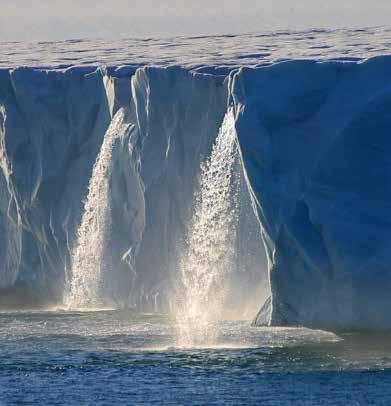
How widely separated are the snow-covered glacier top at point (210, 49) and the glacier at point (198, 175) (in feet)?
1.54

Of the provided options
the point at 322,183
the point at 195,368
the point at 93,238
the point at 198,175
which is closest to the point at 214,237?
the point at 198,175

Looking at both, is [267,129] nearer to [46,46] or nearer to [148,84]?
[148,84]

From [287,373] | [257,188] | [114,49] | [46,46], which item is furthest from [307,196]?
[46,46]

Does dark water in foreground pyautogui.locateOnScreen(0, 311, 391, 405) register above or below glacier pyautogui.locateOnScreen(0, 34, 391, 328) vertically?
below

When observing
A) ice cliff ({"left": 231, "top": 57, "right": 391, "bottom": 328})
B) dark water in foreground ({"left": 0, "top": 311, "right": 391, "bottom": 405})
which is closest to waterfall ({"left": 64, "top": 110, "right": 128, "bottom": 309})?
dark water in foreground ({"left": 0, "top": 311, "right": 391, "bottom": 405})

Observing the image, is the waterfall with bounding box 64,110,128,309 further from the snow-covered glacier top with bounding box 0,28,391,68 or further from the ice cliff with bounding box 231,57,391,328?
the ice cliff with bounding box 231,57,391,328

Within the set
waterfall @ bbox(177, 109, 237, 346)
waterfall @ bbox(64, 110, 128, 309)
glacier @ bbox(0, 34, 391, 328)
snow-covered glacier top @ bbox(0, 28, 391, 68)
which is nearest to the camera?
glacier @ bbox(0, 34, 391, 328)

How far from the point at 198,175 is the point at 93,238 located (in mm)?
3092

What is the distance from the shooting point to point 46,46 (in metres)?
37.7

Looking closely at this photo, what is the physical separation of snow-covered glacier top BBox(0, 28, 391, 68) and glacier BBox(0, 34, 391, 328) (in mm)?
468

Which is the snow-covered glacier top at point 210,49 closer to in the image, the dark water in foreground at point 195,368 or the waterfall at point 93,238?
the waterfall at point 93,238

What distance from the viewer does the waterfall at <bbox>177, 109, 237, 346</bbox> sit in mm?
28188

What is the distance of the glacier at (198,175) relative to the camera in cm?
2483

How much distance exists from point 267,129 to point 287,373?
127 inches
